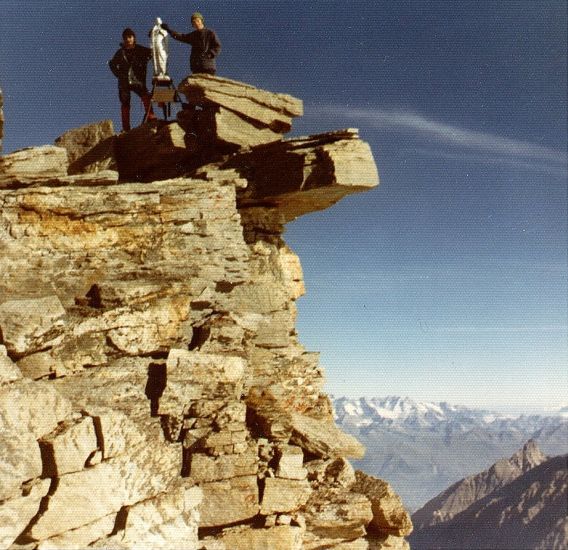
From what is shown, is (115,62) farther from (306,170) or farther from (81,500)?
(81,500)

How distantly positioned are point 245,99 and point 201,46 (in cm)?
371

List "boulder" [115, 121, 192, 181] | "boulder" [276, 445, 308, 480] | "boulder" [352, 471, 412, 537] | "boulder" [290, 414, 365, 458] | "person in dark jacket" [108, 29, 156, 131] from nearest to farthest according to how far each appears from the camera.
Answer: "boulder" [276, 445, 308, 480]
"boulder" [290, 414, 365, 458]
"boulder" [352, 471, 412, 537]
"boulder" [115, 121, 192, 181]
"person in dark jacket" [108, 29, 156, 131]

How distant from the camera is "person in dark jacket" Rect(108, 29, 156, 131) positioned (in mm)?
28000

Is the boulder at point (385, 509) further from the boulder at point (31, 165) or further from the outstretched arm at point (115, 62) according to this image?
the outstretched arm at point (115, 62)

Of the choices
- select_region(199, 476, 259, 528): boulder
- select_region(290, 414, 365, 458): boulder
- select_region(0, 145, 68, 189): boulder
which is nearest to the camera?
select_region(199, 476, 259, 528): boulder

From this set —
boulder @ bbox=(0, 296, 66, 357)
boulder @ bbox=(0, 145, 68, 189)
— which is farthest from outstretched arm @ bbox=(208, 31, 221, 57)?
boulder @ bbox=(0, 296, 66, 357)

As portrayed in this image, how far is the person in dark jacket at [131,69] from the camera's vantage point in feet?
91.9

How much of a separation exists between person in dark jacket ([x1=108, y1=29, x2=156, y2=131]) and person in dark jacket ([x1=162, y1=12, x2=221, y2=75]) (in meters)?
2.78

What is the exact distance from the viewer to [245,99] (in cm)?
2581

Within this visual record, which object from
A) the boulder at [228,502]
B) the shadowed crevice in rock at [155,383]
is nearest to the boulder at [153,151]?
the shadowed crevice in rock at [155,383]

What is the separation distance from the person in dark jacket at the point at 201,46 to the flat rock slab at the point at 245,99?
54.4 inches

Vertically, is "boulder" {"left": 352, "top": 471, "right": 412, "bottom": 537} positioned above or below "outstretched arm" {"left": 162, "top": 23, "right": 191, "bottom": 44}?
below

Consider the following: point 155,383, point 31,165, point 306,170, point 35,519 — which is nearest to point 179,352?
point 155,383

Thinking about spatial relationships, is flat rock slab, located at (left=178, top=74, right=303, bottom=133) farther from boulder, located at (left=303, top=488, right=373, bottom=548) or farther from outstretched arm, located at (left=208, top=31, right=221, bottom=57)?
boulder, located at (left=303, top=488, right=373, bottom=548)
